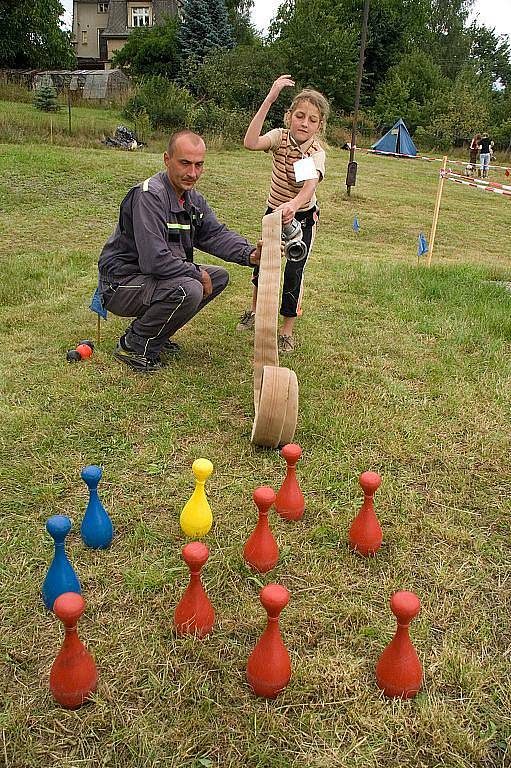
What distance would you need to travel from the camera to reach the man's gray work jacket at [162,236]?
12.7 feet

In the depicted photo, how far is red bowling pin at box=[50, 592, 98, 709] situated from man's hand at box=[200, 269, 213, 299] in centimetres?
272

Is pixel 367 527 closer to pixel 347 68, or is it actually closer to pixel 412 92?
pixel 347 68

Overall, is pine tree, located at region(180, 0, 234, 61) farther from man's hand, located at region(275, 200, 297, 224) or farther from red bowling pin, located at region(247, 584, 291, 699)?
red bowling pin, located at region(247, 584, 291, 699)

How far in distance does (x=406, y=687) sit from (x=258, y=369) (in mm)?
1931

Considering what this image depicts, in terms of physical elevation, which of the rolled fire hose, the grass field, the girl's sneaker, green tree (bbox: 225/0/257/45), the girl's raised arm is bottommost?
the grass field

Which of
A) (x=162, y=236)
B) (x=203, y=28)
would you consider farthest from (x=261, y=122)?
(x=203, y=28)

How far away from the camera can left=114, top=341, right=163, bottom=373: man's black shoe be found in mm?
4273

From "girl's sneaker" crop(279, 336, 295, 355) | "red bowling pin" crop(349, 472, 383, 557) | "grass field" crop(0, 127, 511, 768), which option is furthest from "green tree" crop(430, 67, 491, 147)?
"red bowling pin" crop(349, 472, 383, 557)

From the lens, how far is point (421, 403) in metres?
4.06

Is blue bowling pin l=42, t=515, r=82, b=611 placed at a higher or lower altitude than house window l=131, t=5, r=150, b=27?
lower

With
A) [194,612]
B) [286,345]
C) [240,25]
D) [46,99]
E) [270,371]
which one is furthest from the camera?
[240,25]

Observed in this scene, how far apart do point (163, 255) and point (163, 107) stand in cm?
1861

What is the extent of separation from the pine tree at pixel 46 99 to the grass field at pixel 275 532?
18.1 m

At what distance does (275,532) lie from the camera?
108 inches
